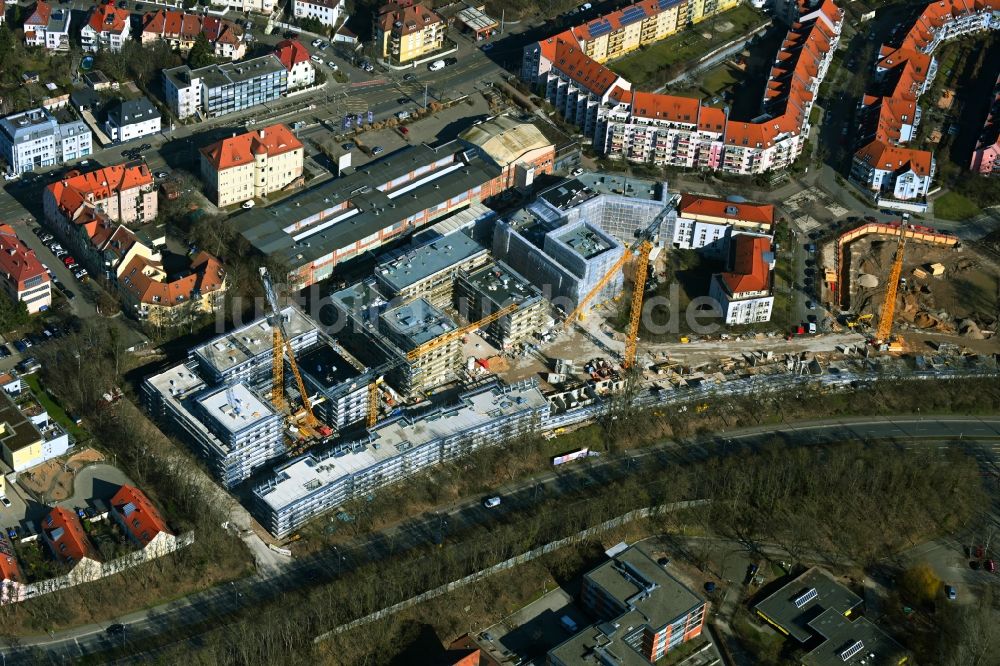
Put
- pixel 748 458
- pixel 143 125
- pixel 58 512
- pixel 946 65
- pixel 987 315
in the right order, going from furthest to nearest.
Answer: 1. pixel 946 65
2. pixel 143 125
3. pixel 987 315
4. pixel 748 458
5. pixel 58 512

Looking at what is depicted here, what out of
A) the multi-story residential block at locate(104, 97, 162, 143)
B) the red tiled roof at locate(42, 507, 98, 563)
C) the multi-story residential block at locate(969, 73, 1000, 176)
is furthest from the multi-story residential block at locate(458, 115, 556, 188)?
the red tiled roof at locate(42, 507, 98, 563)

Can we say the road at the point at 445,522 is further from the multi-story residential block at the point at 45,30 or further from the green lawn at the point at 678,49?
the multi-story residential block at the point at 45,30

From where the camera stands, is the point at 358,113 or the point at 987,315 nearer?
the point at 987,315

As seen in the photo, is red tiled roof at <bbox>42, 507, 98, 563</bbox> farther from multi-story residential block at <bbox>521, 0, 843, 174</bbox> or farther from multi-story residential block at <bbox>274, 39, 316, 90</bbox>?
multi-story residential block at <bbox>521, 0, 843, 174</bbox>

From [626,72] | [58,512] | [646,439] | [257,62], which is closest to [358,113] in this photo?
[257,62]

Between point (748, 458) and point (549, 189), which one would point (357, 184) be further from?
point (748, 458)

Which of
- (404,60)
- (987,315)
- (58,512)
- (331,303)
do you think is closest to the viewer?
(58,512)
